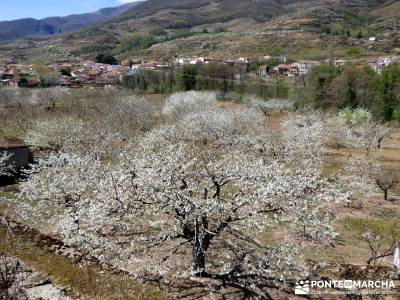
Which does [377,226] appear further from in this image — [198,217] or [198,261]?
[198,217]

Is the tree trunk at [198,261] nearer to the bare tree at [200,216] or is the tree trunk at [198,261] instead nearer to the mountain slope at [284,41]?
the bare tree at [200,216]

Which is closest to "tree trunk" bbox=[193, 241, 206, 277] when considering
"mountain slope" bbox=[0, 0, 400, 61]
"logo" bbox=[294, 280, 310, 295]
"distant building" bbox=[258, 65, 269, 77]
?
"logo" bbox=[294, 280, 310, 295]

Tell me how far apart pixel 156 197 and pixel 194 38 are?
564 ft

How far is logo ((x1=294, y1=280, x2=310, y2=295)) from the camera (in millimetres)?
12398

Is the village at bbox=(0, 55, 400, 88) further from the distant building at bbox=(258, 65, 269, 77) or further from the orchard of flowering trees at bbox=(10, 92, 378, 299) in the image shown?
the orchard of flowering trees at bbox=(10, 92, 378, 299)

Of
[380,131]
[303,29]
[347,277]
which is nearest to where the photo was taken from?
[347,277]

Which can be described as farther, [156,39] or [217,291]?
[156,39]

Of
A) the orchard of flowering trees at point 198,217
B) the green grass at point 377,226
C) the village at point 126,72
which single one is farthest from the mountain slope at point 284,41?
the orchard of flowering trees at point 198,217

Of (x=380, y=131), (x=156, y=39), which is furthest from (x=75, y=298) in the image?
(x=156, y=39)

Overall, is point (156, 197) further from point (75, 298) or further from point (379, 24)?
point (379, 24)

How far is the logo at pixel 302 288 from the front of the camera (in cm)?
1240

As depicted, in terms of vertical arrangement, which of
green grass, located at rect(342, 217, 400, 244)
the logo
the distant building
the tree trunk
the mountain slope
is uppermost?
the mountain slope

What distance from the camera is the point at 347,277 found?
44.3ft

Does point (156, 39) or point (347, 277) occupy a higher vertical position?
point (156, 39)
